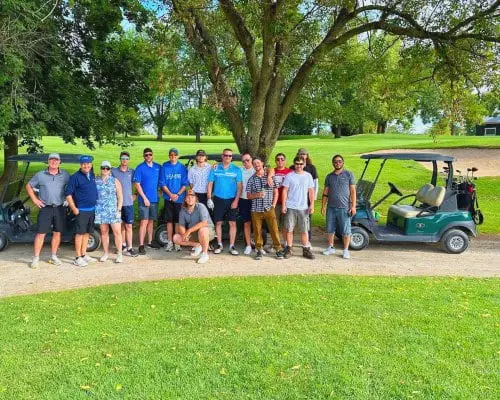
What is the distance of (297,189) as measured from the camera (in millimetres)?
8117

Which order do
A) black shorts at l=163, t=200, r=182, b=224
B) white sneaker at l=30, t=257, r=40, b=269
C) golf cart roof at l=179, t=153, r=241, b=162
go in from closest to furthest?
white sneaker at l=30, t=257, r=40, b=269
black shorts at l=163, t=200, r=182, b=224
golf cart roof at l=179, t=153, r=241, b=162

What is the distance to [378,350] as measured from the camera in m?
4.34

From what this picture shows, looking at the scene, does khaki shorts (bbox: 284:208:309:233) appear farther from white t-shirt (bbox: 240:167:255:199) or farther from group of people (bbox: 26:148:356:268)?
white t-shirt (bbox: 240:167:255:199)

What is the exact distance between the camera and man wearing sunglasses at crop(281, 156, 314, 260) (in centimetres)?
811

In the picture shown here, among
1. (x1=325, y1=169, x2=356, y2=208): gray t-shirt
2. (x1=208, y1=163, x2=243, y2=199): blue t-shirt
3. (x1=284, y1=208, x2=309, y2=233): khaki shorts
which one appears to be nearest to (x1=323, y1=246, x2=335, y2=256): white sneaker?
(x1=284, y1=208, x2=309, y2=233): khaki shorts

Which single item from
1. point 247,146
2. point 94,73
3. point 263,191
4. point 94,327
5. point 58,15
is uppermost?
point 58,15

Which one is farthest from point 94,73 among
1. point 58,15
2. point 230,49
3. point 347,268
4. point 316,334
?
point 316,334

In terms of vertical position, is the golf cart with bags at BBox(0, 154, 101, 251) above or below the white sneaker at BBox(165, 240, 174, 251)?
above

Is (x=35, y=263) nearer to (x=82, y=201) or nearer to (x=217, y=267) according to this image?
→ (x=82, y=201)

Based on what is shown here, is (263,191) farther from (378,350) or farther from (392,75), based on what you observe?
(392,75)

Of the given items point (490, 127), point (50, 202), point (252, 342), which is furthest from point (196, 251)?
point (490, 127)

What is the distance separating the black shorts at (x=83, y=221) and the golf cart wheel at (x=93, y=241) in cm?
63

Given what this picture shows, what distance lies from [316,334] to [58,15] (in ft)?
35.8

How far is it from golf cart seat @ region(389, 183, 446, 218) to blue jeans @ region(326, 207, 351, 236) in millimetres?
1214
